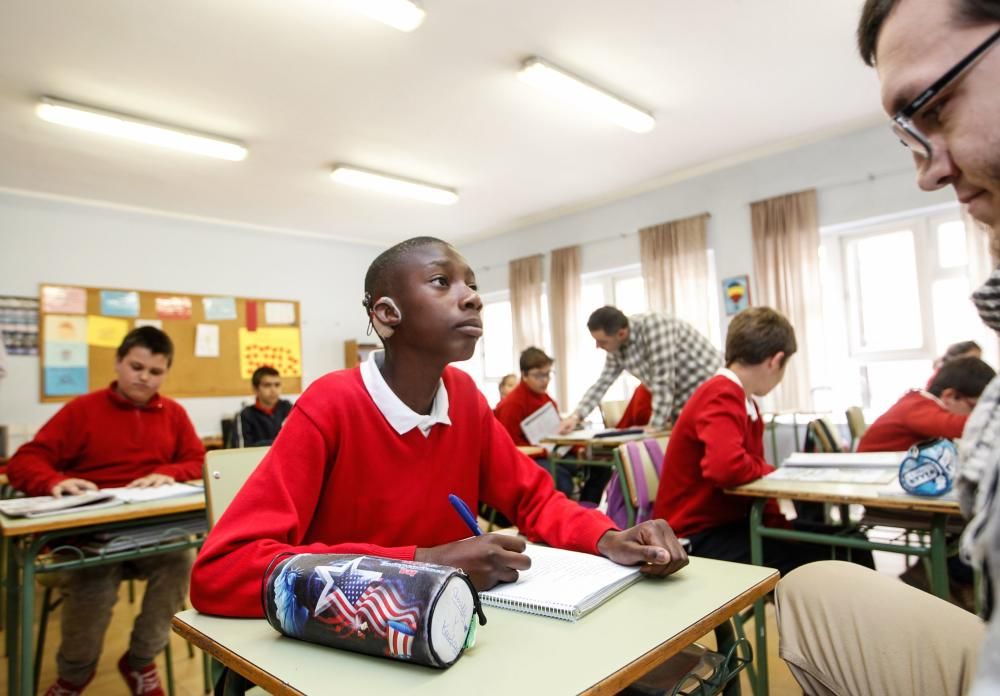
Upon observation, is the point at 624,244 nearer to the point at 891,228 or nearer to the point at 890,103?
the point at 891,228

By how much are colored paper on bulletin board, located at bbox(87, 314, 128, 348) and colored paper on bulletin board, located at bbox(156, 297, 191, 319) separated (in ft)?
1.13

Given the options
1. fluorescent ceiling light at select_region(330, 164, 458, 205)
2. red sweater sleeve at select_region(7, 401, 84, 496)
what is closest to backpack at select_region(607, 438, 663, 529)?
red sweater sleeve at select_region(7, 401, 84, 496)

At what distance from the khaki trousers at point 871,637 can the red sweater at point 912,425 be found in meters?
1.78

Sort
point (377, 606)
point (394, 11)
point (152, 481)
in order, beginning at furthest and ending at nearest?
point (394, 11)
point (152, 481)
point (377, 606)

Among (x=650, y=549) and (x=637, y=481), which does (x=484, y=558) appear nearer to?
(x=650, y=549)

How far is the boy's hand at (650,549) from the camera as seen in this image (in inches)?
34.8

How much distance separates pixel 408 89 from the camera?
13.7ft

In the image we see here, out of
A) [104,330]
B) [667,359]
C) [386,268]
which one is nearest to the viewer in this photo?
[386,268]

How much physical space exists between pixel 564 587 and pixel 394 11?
3175mm

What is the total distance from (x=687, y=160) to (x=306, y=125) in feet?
11.2

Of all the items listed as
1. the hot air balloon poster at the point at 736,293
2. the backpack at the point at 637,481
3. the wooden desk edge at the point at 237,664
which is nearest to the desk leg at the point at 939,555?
the backpack at the point at 637,481

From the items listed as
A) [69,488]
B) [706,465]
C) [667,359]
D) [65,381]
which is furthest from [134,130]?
[706,465]

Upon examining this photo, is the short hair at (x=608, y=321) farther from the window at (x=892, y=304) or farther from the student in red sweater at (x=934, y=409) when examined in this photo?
the window at (x=892, y=304)

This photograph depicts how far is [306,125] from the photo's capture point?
464cm
